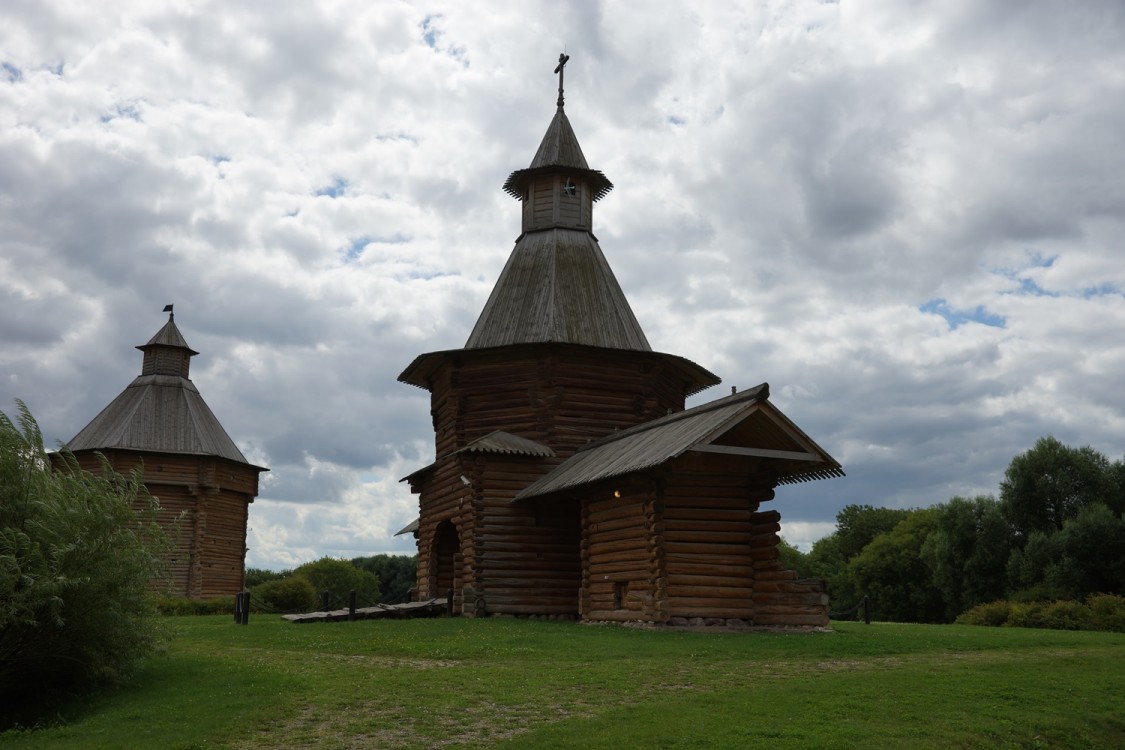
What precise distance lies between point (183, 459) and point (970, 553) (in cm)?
3738

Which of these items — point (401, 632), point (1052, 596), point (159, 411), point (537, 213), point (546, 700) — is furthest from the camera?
point (159, 411)

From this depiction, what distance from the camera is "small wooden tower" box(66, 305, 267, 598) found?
1665 inches

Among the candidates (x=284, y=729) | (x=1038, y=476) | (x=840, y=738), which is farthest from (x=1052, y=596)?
(x=284, y=729)

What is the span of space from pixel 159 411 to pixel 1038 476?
41.3 metres

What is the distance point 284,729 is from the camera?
11.4 meters

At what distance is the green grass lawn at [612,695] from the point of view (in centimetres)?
1108

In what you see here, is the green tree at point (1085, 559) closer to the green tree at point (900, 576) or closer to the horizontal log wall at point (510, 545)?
the green tree at point (900, 576)

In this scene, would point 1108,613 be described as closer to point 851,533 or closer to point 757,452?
point 757,452

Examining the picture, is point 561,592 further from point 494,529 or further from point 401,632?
point 401,632

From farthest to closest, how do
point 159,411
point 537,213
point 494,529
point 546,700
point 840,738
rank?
1. point 159,411
2. point 537,213
3. point 494,529
4. point 546,700
5. point 840,738

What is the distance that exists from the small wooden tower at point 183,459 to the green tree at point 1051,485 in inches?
1427

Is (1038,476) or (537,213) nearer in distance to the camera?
(537,213)

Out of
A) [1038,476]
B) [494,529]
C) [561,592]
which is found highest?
[1038,476]

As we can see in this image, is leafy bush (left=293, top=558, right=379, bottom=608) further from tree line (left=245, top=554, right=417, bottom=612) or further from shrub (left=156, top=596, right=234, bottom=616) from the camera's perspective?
shrub (left=156, top=596, right=234, bottom=616)
